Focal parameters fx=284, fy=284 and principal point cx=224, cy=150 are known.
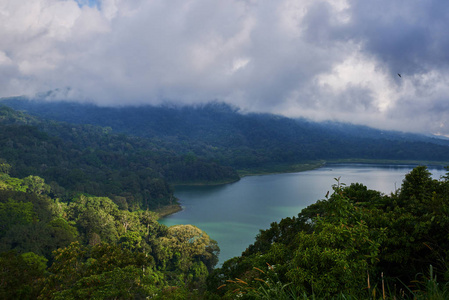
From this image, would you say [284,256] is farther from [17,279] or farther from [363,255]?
[17,279]

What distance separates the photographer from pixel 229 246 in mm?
33125

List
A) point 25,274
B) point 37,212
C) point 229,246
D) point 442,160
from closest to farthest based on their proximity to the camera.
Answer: point 25,274, point 37,212, point 229,246, point 442,160

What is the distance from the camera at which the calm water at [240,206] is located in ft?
122

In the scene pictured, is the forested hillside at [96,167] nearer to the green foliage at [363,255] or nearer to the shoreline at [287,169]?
the shoreline at [287,169]

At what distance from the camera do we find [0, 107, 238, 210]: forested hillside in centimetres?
5503

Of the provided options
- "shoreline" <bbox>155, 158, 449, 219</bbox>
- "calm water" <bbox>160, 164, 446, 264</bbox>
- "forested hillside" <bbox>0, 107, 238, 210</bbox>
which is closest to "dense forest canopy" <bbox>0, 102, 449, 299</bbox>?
"forested hillside" <bbox>0, 107, 238, 210</bbox>

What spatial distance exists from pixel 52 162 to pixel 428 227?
80233mm

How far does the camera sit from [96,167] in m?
79.8

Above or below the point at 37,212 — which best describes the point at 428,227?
above

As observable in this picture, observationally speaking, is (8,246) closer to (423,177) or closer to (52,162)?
(423,177)

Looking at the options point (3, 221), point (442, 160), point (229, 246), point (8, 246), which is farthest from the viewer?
point (442, 160)

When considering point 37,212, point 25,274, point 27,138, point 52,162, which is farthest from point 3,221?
point 27,138

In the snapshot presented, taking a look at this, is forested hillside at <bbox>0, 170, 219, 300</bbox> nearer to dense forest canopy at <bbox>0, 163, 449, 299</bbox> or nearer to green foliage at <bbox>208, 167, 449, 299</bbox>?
dense forest canopy at <bbox>0, 163, 449, 299</bbox>

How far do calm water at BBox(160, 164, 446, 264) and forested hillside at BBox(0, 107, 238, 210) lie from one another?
706 cm
